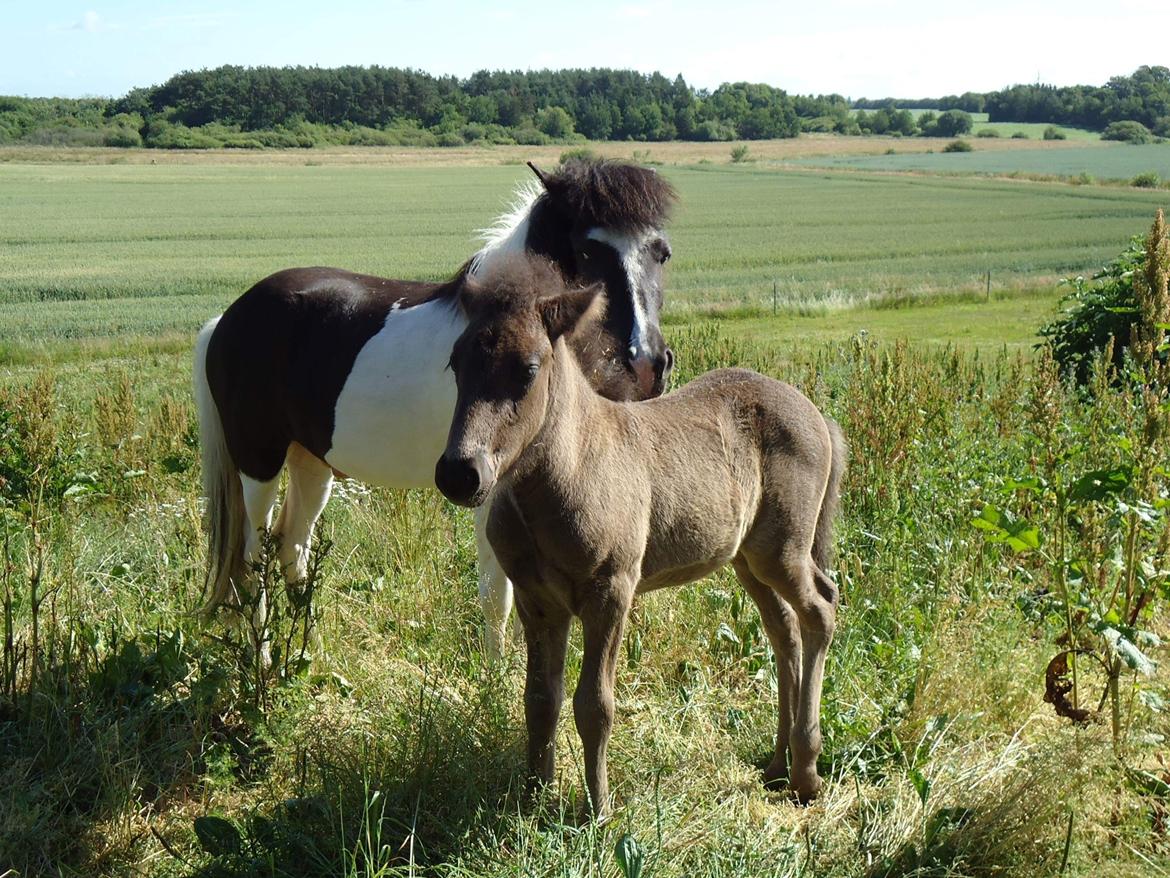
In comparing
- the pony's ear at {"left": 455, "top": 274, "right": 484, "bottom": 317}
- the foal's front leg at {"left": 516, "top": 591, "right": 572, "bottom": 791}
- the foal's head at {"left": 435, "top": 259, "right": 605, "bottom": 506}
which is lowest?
the foal's front leg at {"left": 516, "top": 591, "right": 572, "bottom": 791}

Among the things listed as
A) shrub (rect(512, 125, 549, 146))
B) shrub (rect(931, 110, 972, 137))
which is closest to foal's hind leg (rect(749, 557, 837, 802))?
shrub (rect(512, 125, 549, 146))

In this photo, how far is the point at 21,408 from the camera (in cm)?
473

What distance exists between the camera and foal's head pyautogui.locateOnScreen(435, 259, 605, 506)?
9.05 ft

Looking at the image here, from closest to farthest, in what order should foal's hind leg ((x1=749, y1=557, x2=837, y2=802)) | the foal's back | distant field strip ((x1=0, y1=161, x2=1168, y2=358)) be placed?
the foal's back
foal's hind leg ((x1=749, y1=557, x2=837, y2=802))
distant field strip ((x1=0, y1=161, x2=1168, y2=358))

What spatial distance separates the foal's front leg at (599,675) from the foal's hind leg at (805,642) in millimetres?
739

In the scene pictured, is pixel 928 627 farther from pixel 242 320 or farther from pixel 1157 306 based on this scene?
pixel 242 320

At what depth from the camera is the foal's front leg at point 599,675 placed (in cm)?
318

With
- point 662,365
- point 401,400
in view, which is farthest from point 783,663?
point 401,400

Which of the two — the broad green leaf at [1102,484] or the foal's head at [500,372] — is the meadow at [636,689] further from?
the foal's head at [500,372]

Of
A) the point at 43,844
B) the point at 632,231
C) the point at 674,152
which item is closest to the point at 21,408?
the point at 43,844

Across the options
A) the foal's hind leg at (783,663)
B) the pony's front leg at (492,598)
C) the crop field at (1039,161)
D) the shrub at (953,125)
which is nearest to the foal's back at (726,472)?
the foal's hind leg at (783,663)

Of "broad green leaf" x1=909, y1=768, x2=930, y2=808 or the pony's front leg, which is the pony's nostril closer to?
"broad green leaf" x1=909, y1=768, x2=930, y2=808

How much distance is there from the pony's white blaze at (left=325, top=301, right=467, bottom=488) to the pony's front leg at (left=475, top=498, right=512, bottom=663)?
445mm

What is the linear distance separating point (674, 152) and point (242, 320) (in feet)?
249
